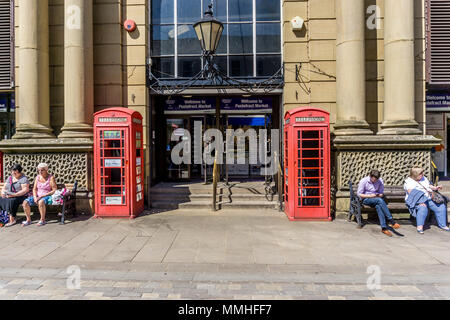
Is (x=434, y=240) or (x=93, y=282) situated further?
(x=434, y=240)

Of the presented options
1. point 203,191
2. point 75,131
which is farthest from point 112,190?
point 203,191

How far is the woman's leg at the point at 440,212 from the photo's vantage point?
22.4ft

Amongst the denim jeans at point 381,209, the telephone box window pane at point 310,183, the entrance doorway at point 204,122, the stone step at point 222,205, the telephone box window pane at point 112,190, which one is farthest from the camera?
the entrance doorway at point 204,122

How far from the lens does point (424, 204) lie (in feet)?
22.0

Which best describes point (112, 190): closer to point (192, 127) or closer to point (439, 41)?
point (192, 127)

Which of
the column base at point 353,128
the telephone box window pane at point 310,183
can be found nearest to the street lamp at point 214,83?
the column base at point 353,128

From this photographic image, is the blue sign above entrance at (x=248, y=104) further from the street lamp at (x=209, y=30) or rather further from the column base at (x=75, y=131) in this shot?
the column base at (x=75, y=131)

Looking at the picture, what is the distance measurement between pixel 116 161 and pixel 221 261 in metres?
4.19

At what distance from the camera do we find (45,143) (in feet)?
26.9

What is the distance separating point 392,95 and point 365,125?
1057 millimetres

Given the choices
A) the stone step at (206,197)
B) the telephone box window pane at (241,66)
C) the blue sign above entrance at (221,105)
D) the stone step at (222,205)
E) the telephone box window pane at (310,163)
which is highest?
the telephone box window pane at (241,66)

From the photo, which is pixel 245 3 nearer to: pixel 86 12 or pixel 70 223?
pixel 86 12

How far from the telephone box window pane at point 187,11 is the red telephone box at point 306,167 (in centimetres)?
483
